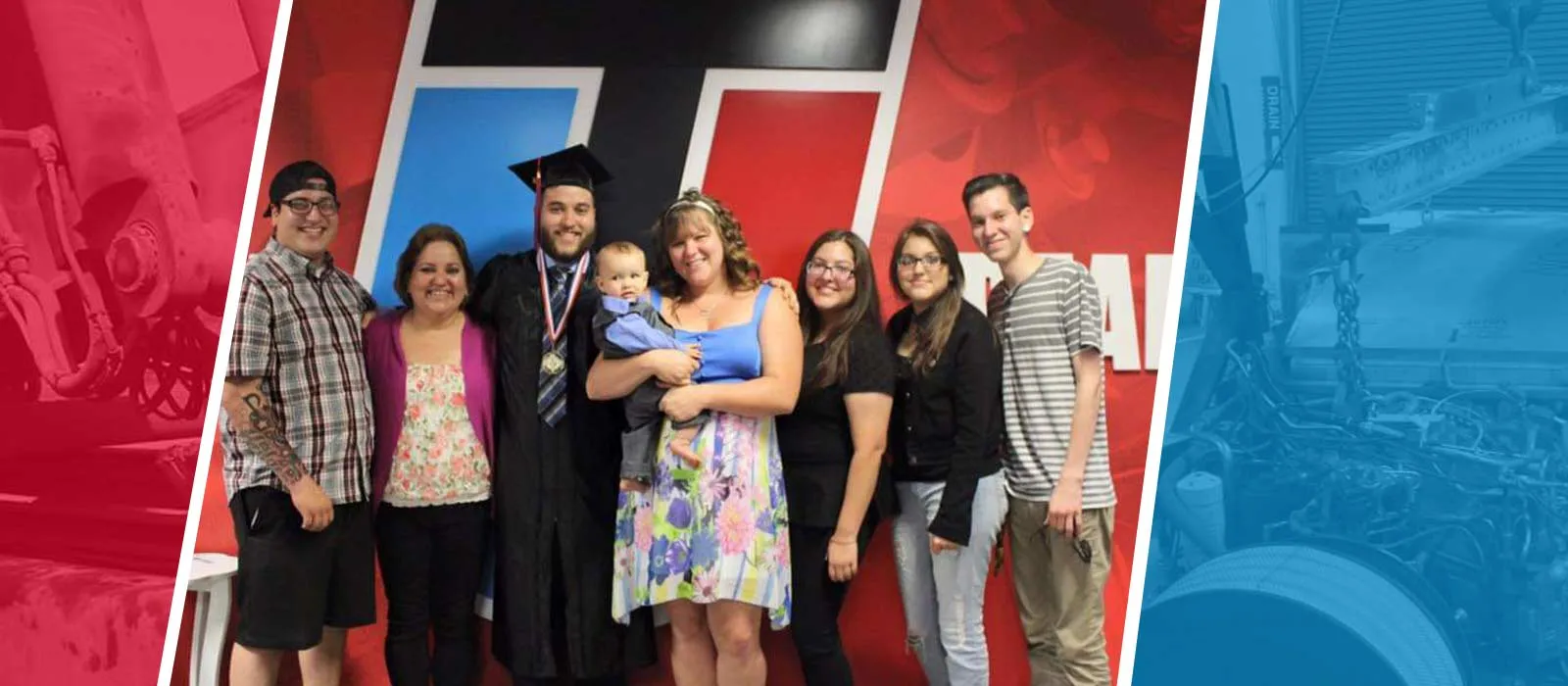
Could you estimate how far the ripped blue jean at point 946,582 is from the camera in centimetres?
288

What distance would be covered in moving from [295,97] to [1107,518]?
2.78 m

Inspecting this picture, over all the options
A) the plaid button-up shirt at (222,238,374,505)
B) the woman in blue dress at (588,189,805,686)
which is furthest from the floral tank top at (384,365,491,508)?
the woman in blue dress at (588,189,805,686)

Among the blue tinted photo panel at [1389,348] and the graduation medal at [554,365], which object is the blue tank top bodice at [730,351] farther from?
the blue tinted photo panel at [1389,348]

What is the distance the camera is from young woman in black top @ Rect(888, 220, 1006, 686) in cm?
282

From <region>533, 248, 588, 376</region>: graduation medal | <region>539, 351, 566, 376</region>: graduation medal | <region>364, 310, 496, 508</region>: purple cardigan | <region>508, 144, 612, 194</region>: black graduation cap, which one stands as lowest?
<region>364, 310, 496, 508</region>: purple cardigan

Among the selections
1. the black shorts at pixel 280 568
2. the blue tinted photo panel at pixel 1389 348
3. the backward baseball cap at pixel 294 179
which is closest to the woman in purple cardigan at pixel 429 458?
the black shorts at pixel 280 568

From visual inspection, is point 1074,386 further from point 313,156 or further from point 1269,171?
point 313,156

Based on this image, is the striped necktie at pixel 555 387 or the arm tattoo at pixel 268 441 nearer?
the arm tattoo at pixel 268 441

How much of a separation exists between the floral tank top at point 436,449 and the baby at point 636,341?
451 mm

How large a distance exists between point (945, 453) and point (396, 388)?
152 centimetres

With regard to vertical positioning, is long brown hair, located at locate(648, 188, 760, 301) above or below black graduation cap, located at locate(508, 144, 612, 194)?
below

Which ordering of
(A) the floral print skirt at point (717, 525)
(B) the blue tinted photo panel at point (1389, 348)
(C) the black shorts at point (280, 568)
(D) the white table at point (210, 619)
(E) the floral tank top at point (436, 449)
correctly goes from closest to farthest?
(B) the blue tinted photo panel at point (1389, 348) → (A) the floral print skirt at point (717, 525) → (C) the black shorts at point (280, 568) → (E) the floral tank top at point (436, 449) → (D) the white table at point (210, 619)

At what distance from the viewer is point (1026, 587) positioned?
117 inches

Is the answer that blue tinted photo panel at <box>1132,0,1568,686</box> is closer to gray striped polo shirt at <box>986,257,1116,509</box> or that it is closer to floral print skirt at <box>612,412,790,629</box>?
gray striped polo shirt at <box>986,257,1116,509</box>
